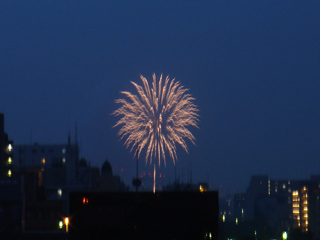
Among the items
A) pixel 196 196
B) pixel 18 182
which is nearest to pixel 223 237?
pixel 18 182

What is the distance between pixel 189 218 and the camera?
7125 centimetres

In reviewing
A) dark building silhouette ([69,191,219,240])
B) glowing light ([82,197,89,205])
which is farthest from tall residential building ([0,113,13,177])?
dark building silhouette ([69,191,219,240])

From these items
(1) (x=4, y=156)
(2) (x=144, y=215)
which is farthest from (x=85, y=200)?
(1) (x=4, y=156)

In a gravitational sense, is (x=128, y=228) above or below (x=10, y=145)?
below

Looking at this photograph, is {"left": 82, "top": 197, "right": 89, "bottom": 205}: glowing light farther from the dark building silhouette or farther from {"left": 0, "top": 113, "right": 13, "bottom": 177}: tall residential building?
{"left": 0, "top": 113, "right": 13, "bottom": 177}: tall residential building

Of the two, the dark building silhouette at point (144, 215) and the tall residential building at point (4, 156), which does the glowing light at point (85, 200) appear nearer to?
the dark building silhouette at point (144, 215)

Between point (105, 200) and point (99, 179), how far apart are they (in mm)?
125846

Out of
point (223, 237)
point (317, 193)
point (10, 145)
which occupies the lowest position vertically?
point (223, 237)

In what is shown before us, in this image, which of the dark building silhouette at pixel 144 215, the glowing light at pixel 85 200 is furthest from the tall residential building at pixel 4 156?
the dark building silhouette at pixel 144 215

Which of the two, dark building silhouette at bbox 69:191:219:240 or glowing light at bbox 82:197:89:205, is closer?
dark building silhouette at bbox 69:191:219:240

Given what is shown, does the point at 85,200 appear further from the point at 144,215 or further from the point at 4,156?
the point at 4,156

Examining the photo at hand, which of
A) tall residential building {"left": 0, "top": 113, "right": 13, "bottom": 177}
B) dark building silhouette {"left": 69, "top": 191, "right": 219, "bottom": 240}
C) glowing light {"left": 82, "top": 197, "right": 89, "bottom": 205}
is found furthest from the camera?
tall residential building {"left": 0, "top": 113, "right": 13, "bottom": 177}

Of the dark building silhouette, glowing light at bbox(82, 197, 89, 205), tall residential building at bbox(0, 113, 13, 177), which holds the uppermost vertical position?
tall residential building at bbox(0, 113, 13, 177)

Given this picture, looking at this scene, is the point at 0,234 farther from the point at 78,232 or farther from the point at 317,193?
the point at 317,193
